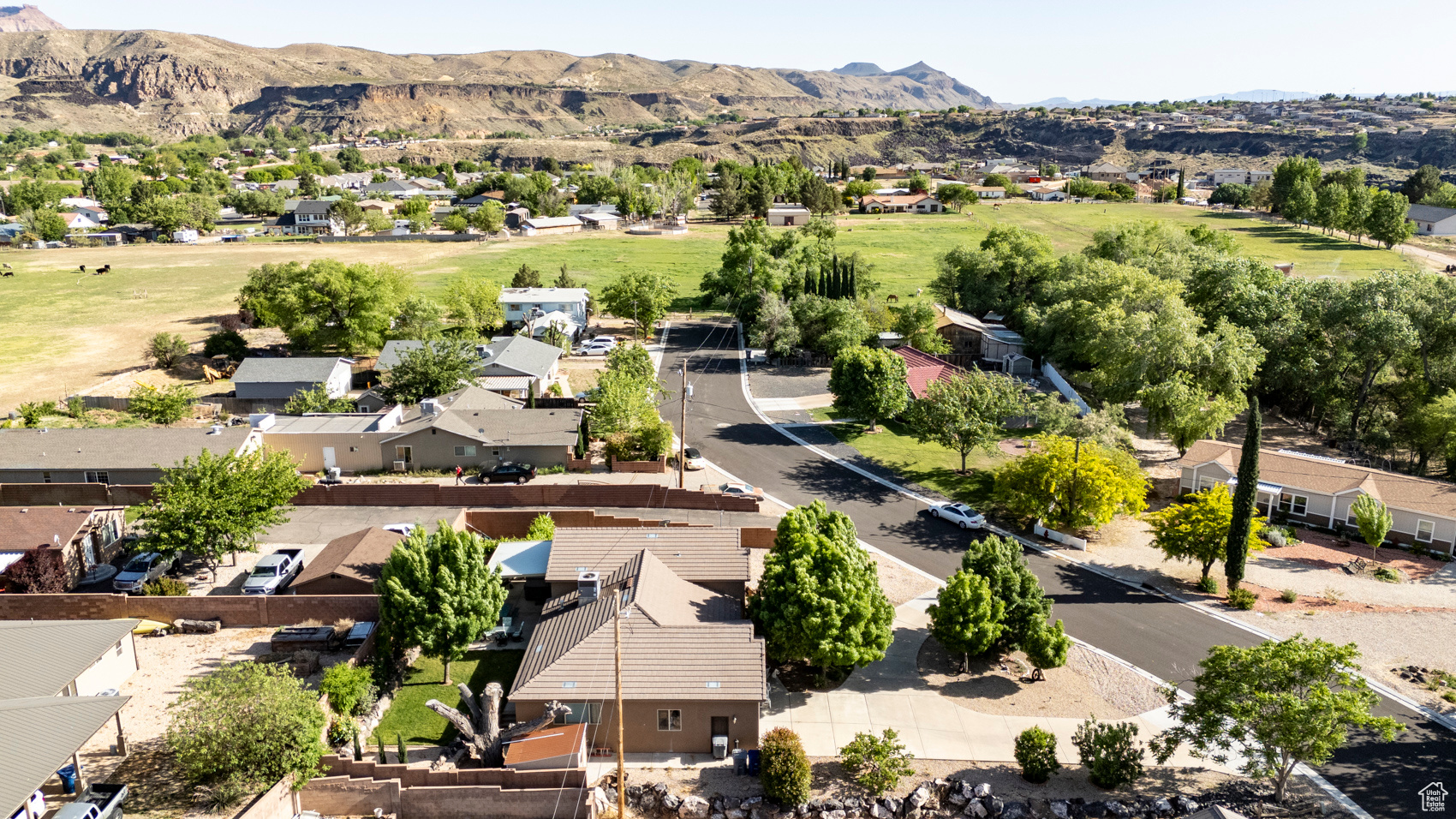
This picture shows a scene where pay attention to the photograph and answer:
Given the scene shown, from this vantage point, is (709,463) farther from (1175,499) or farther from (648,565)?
(1175,499)

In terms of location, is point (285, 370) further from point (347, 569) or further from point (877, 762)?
point (877, 762)

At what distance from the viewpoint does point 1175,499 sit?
4975 cm

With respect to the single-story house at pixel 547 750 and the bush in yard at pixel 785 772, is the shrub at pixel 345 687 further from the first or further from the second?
the bush in yard at pixel 785 772

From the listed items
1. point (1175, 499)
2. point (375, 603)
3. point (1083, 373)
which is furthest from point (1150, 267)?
point (375, 603)

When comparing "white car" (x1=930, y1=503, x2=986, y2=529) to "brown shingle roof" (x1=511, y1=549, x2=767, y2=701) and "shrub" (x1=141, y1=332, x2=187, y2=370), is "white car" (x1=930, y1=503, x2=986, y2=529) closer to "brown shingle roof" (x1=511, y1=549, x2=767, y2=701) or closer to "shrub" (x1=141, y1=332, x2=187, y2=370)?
"brown shingle roof" (x1=511, y1=549, x2=767, y2=701)

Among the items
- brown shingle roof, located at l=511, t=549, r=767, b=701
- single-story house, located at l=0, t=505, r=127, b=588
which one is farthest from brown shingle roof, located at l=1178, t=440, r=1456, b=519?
single-story house, located at l=0, t=505, r=127, b=588

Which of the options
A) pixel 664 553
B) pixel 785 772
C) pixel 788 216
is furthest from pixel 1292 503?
pixel 788 216

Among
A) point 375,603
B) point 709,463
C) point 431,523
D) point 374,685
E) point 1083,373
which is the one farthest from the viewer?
point 1083,373

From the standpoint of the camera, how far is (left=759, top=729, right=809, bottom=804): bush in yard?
2523 cm

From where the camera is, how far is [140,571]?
123 ft

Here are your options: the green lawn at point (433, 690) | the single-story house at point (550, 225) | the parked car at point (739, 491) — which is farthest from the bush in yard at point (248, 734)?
the single-story house at point (550, 225)

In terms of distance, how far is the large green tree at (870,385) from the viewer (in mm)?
56094

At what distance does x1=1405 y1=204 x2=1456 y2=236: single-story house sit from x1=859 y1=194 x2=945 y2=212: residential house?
72594mm

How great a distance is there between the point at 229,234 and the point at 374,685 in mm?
134065
